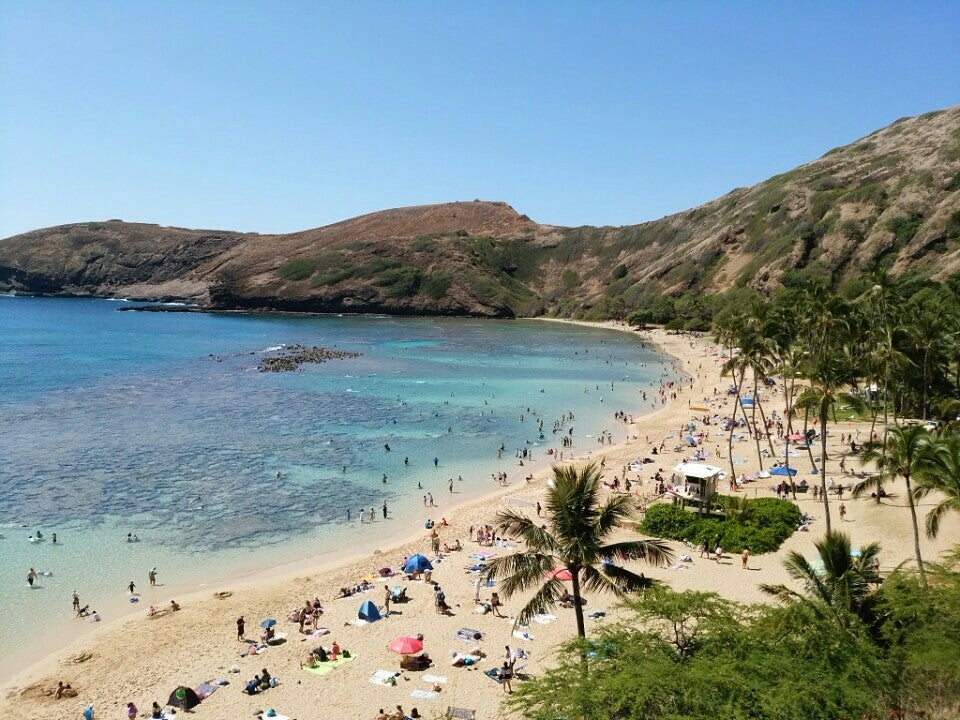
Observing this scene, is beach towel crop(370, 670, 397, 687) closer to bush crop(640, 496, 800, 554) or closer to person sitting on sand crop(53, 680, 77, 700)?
person sitting on sand crop(53, 680, 77, 700)

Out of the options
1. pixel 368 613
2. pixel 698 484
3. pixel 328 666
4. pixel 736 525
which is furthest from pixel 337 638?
pixel 736 525

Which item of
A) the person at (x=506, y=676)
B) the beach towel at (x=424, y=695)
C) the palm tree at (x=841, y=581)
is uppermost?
the palm tree at (x=841, y=581)

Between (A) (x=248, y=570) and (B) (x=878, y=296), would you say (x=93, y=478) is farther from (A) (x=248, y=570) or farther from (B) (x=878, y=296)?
(B) (x=878, y=296)

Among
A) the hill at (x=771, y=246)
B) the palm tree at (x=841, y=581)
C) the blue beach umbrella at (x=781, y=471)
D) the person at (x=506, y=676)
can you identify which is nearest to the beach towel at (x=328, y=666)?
the person at (x=506, y=676)

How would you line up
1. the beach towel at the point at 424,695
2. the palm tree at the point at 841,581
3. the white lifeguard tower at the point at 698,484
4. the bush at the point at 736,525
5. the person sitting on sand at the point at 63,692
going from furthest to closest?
the white lifeguard tower at the point at 698,484 → the bush at the point at 736,525 → the person sitting on sand at the point at 63,692 → the beach towel at the point at 424,695 → the palm tree at the point at 841,581

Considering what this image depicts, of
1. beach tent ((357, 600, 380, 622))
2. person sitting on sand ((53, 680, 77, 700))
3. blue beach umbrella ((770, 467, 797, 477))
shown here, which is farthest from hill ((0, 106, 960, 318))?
person sitting on sand ((53, 680, 77, 700))

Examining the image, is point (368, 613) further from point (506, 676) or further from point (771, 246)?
point (771, 246)

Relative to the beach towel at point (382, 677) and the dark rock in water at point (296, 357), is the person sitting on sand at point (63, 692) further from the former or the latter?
the dark rock in water at point (296, 357)
